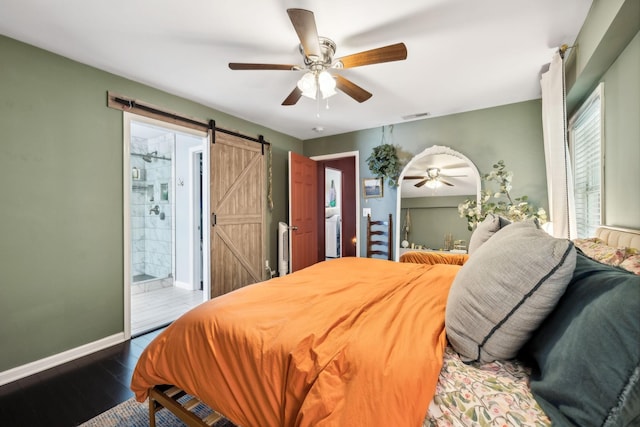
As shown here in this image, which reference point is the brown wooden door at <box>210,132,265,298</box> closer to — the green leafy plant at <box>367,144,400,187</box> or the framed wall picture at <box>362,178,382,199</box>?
the framed wall picture at <box>362,178,382,199</box>

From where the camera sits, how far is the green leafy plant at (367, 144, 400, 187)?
3.96 m

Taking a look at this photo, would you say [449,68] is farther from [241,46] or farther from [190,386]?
[190,386]

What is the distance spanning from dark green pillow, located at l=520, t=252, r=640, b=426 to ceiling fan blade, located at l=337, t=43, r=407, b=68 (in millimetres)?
1571

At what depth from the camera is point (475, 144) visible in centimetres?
353

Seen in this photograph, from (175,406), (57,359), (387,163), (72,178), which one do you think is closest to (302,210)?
(387,163)

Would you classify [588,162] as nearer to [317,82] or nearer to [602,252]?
[602,252]

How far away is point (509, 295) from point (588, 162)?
2.28 meters

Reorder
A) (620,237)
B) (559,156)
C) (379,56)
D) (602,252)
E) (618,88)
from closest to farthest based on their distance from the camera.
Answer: (602,252) < (620,237) < (618,88) < (379,56) < (559,156)

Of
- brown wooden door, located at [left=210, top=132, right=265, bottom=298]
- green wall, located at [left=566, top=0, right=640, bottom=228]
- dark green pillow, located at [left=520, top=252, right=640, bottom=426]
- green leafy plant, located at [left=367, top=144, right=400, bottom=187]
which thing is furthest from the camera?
green leafy plant, located at [left=367, top=144, right=400, bottom=187]

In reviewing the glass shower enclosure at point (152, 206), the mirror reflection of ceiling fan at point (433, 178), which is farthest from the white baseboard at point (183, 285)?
the mirror reflection of ceiling fan at point (433, 178)

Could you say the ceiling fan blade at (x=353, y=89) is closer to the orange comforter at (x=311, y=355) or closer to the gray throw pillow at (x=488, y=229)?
the gray throw pillow at (x=488, y=229)

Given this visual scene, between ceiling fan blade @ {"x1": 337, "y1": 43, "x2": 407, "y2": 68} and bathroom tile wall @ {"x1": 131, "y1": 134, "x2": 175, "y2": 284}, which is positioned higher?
ceiling fan blade @ {"x1": 337, "y1": 43, "x2": 407, "y2": 68}

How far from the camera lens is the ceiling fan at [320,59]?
64.9 inches

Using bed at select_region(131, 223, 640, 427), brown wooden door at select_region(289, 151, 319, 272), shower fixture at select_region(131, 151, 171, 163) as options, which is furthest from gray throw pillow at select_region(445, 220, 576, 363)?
shower fixture at select_region(131, 151, 171, 163)
